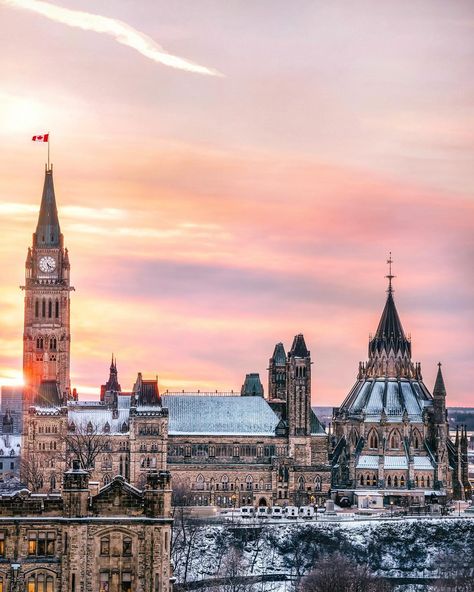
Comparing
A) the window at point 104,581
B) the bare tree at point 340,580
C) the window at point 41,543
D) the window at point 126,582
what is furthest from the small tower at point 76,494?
the bare tree at point 340,580

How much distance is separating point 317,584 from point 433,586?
28.1 meters

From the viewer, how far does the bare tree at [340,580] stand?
520 feet

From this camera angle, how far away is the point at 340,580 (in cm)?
16150

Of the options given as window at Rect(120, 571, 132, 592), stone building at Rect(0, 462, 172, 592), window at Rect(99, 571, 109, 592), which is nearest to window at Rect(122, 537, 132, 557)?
stone building at Rect(0, 462, 172, 592)

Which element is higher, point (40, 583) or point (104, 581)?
point (104, 581)

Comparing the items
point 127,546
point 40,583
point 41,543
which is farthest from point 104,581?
point 41,543

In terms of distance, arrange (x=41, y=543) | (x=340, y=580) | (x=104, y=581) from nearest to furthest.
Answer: (x=104, y=581)
(x=41, y=543)
(x=340, y=580)

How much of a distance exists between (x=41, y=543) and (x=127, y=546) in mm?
5133

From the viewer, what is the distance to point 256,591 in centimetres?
17900

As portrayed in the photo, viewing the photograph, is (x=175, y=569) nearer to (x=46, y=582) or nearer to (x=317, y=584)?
(x=317, y=584)

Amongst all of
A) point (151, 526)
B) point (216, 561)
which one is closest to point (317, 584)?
point (216, 561)

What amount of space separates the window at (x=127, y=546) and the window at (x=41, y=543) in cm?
414

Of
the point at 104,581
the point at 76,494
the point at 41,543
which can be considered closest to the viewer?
the point at 76,494

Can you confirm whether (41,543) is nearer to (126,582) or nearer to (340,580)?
(126,582)
